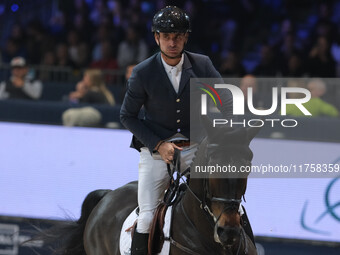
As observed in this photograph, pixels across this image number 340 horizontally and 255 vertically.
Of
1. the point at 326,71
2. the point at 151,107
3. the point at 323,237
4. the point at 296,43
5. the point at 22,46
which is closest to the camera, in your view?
the point at 151,107

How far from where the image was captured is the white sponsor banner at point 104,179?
24.0 feet

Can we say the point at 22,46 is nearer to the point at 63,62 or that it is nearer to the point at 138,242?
the point at 63,62

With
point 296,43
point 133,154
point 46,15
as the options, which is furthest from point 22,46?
point 133,154

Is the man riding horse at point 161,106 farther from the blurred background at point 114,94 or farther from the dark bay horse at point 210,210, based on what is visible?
the blurred background at point 114,94

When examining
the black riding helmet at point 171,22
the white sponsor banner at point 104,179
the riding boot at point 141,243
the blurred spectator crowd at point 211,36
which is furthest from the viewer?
the blurred spectator crowd at point 211,36

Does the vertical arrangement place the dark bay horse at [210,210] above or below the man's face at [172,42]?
below

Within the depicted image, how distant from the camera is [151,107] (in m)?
4.82

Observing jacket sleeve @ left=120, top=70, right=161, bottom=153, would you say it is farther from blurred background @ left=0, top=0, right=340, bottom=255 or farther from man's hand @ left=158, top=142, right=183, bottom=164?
blurred background @ left=0, top=0, right=340, bottom=255

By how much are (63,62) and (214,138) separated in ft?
30.4

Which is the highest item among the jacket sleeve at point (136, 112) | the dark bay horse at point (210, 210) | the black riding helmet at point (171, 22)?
the black riding helmet at point (171, 22)

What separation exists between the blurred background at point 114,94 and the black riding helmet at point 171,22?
281 centimetres

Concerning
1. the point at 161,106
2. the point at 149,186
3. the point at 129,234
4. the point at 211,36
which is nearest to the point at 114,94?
the point at 211,36

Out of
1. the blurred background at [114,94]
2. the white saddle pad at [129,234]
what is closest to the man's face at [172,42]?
the white saddle pad at [129,234]

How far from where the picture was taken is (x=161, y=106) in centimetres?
475
